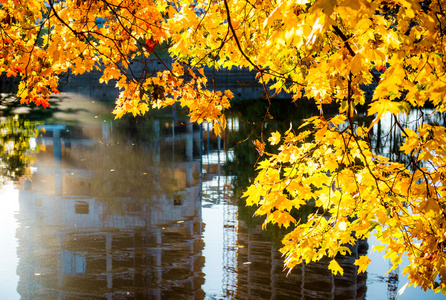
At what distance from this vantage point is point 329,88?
4.93m

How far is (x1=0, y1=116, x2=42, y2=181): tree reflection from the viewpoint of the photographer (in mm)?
14977

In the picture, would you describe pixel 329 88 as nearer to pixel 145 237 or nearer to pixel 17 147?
pixel 145 237

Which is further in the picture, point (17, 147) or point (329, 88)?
point (17, 147)

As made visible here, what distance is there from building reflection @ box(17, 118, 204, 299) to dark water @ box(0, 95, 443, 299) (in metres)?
0.02

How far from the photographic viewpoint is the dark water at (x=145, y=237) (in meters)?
7.34

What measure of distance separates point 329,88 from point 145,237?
548cm

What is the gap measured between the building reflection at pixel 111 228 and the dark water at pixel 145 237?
0.8 inches

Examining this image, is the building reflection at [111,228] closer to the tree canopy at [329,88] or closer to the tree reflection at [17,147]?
the tree reflection at [17,147]

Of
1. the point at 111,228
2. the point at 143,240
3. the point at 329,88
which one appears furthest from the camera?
the point at 111,228

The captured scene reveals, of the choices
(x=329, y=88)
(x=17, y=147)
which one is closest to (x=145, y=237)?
(x=329, y=88)

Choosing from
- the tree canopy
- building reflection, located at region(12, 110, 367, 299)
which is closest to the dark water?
building reflection, located at region(12, 110, 367, 299)

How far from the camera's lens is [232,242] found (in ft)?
30.2

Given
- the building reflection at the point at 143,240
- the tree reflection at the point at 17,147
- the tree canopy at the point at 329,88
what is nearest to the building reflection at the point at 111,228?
the building reflection at the point at 143,240

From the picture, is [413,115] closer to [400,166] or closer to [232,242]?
[232,242]
